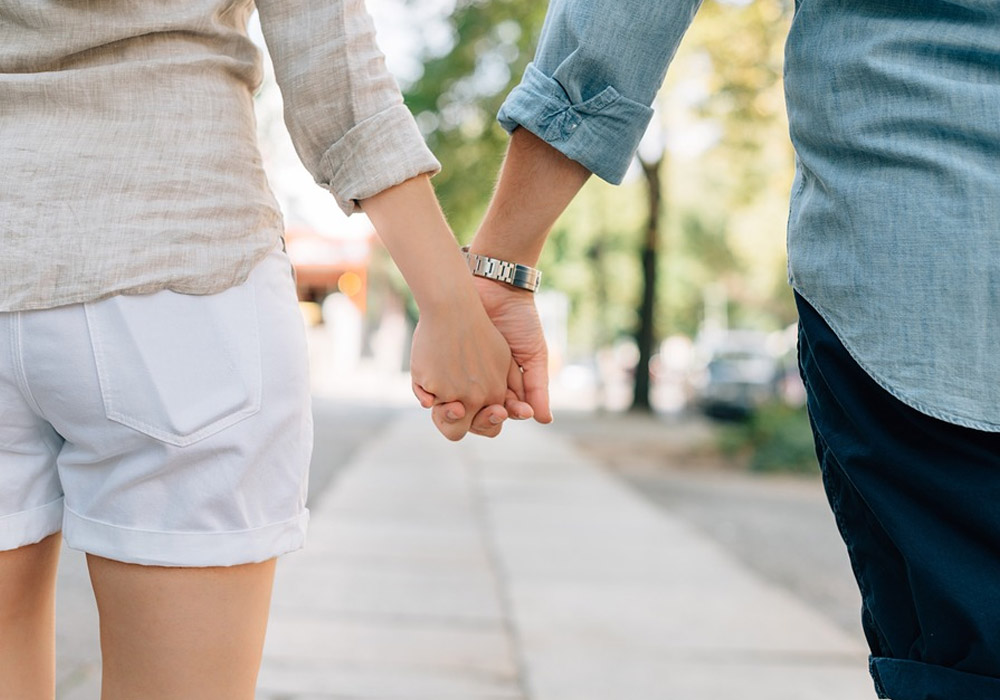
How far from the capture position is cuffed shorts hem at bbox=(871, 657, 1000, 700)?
1.17m

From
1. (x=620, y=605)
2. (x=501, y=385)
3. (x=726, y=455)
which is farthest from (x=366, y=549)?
(x=726, y=455)

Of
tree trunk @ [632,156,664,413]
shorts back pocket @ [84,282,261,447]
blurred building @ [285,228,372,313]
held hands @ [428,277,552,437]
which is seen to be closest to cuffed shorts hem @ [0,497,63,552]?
shorts back pocket @ [84,282,261,447]

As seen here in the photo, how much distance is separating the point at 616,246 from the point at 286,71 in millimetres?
28937

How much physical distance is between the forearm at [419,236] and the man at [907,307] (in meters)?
0.41

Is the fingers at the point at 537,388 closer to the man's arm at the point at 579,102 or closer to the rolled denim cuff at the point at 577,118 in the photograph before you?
the man's arm at the point at 579,102

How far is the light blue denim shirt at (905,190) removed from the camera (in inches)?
46.2

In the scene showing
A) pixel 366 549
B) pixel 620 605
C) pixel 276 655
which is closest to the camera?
pixel 276 655

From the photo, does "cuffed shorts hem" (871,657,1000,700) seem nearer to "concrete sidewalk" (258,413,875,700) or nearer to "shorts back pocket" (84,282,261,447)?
"shorts back pocket" (84,282,261,447)

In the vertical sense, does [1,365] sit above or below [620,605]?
above

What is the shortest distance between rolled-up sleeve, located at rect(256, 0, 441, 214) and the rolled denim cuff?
30 cm

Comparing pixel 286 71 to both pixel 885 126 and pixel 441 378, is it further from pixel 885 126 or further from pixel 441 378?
pixel 885 126

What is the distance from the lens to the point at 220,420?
47.3 inches

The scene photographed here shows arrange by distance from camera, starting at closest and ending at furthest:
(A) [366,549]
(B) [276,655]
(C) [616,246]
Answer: (B) [276,655] → (A) [366,549] → (C) [616,246]

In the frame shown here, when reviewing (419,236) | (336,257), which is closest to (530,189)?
(419,236)
